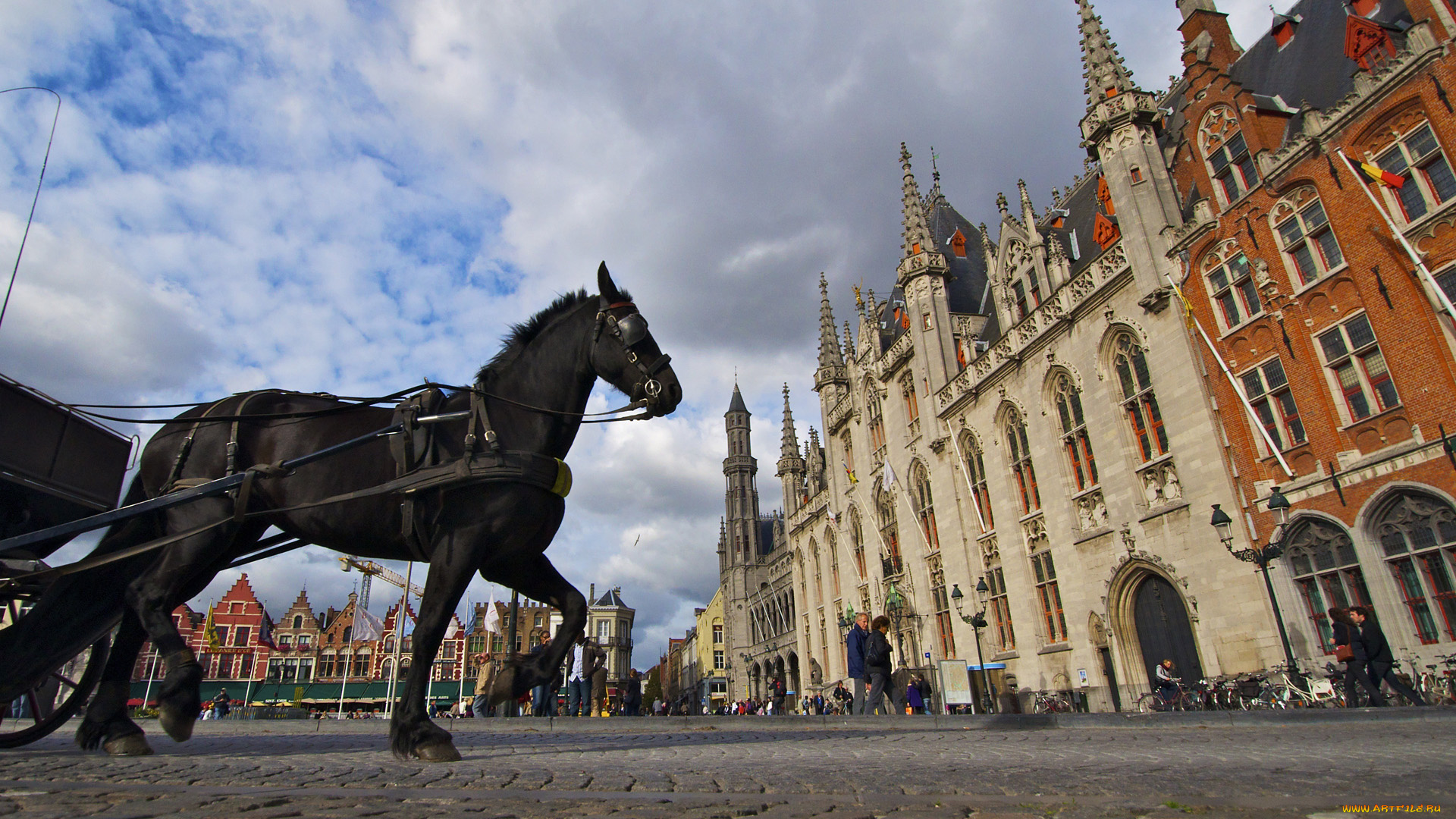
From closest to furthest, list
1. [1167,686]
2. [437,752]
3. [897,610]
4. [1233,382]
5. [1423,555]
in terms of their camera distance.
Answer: [437,752] < [1423,555] < [1233,382] < [1167,686] < [897,610]

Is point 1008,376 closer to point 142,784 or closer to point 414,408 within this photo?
point 414,408

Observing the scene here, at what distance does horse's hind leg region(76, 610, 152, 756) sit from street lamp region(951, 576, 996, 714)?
759 inches

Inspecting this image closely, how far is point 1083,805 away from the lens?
100 inches

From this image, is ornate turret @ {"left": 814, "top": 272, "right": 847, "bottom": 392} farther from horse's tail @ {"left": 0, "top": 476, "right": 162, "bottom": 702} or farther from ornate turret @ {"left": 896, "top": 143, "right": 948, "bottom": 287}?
horse's tail @ {"left": 0, "top": 476, "right": 162, "bottom": 702}

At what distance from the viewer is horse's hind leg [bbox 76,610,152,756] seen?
189 inches

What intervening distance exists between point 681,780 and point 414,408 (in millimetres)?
3014

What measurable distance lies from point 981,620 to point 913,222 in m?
18.3

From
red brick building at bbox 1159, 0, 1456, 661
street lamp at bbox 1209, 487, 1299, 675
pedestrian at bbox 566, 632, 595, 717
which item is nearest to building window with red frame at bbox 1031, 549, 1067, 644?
street lamp at bbox 1209, 487, 1299, 675

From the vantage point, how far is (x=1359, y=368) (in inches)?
597

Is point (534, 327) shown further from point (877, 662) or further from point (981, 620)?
point (981, 620)

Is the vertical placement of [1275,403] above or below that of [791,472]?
below

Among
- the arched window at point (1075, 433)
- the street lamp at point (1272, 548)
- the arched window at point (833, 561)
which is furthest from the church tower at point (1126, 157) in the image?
the arched window at point (833, 561)

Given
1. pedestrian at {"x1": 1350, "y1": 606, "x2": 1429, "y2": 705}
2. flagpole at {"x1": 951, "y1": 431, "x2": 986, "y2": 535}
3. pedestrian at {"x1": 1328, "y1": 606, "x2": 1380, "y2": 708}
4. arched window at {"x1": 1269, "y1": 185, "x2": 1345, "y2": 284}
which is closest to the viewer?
pedestrian at {"x1": 1350, "y1": 606, "x2": 1429, "y2": 705}

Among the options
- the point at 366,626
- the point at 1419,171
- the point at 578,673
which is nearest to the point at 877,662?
the point at 578,673
